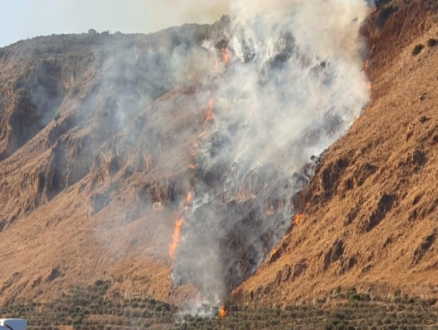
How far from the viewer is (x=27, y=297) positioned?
62.1 m

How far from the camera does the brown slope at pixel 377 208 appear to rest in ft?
144

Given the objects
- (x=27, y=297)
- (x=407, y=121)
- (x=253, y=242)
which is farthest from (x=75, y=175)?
(x=407, y=121)

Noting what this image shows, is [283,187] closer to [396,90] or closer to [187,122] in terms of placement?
[396,90]

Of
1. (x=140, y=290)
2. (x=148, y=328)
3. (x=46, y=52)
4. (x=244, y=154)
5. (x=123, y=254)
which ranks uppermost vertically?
(x=46, y=52)

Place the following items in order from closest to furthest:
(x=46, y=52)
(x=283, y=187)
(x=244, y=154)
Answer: (x=283, y=187)
(x=244, y=154)
(x=46, y=52)

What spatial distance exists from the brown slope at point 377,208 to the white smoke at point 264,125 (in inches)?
74.2

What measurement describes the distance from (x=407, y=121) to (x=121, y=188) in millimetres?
26939

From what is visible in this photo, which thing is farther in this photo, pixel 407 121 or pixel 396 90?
pixel 396 90

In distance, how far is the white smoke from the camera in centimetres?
5338

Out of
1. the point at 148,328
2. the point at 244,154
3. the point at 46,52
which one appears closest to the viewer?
the point at 148,328

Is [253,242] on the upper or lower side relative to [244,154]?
lower

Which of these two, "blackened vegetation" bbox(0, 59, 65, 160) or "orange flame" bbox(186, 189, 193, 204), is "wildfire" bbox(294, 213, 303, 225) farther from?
"blackened vegetation" bbox(0, 59, 65, 160)

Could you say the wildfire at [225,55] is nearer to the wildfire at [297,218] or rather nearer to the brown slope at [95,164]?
the brown slope at [95,164]

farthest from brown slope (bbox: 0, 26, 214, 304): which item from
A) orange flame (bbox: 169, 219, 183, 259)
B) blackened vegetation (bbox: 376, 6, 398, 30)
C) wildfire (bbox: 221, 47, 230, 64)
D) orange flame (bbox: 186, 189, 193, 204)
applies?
blackened vegetation (bbox: 376, 6, 398, 30)
